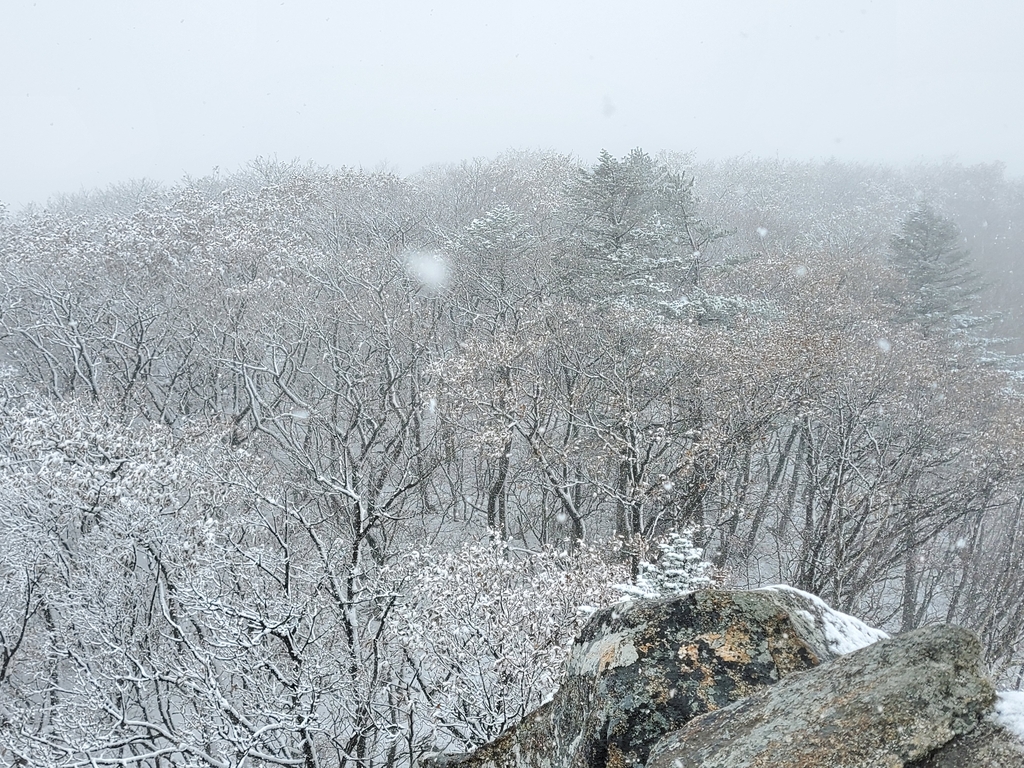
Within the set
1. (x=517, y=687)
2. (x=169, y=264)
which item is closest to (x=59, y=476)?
(x=517, y=687)

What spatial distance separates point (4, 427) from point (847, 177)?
Result: 245ft

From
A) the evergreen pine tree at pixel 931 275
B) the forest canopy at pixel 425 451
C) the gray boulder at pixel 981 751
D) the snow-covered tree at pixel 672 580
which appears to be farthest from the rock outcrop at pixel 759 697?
the evergreen pine tree at pixel 931 275

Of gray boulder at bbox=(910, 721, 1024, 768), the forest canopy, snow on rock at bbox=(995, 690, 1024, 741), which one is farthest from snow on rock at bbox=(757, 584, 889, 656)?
the forest canopy

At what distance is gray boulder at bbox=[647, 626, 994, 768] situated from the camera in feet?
9.62

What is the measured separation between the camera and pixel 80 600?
13.6 meters

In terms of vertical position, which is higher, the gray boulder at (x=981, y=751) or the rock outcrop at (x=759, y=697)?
the gray boulder at (x=981, y=751)

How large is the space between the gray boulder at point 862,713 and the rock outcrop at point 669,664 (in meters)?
1.22

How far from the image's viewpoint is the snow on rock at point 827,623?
563 centimetres

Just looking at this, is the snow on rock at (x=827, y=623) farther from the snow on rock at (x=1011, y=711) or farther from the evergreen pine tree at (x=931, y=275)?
the evergreen pine tree at (x=931, y=275)

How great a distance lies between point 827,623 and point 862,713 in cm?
300

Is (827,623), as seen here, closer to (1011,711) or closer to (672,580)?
(1011,711)

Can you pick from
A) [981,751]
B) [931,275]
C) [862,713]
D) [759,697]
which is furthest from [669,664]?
[931,275]

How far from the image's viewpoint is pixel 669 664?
5.38 m

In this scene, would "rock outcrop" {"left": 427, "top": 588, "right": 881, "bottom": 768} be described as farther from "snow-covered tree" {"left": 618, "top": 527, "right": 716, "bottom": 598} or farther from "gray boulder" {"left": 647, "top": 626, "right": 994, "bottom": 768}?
"snow-covered tree" {"left": 618, "top": 527, "right": 716, "bottom": 598}
